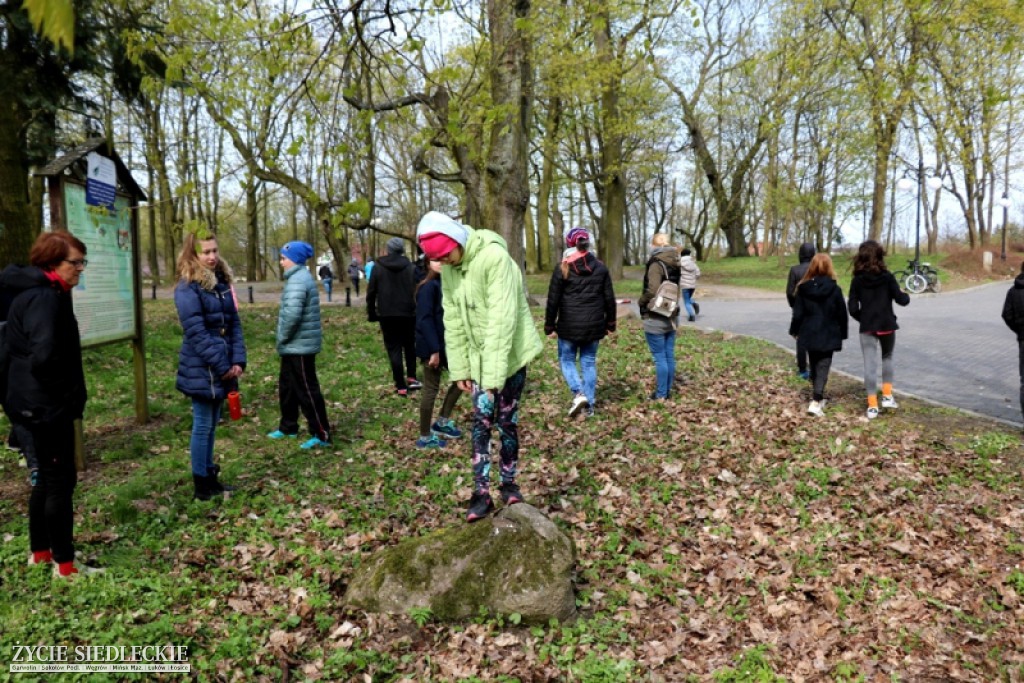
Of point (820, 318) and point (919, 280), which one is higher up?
point (919, 280)

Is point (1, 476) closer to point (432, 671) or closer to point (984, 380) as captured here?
point (432, 671)

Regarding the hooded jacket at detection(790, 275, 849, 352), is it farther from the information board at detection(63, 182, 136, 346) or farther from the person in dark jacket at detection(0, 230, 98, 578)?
the information board at detection(63, 182, 136, 346)

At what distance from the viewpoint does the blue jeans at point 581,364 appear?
7953 mm

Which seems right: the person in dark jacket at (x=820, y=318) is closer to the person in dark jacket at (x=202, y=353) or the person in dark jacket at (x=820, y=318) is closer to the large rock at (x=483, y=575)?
the large rock at (x=483, y=575)

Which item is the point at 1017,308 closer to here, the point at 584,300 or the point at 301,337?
the point at 584,300

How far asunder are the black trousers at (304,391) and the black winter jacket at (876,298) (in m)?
6.10

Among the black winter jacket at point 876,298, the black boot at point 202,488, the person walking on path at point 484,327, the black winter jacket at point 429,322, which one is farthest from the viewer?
the black winter jacket at point 876,298

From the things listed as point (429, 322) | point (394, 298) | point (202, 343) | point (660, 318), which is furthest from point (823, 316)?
point (202, 343)

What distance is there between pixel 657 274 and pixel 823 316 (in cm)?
201

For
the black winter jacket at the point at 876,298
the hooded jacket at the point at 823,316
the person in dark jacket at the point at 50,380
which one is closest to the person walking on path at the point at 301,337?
the person in dark jacket at the point at 50,380

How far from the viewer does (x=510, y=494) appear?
465 centimetres

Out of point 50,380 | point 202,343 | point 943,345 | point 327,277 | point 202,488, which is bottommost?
point 202,488

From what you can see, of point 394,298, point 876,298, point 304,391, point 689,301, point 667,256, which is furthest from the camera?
point 689,301

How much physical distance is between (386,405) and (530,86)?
695 cm
